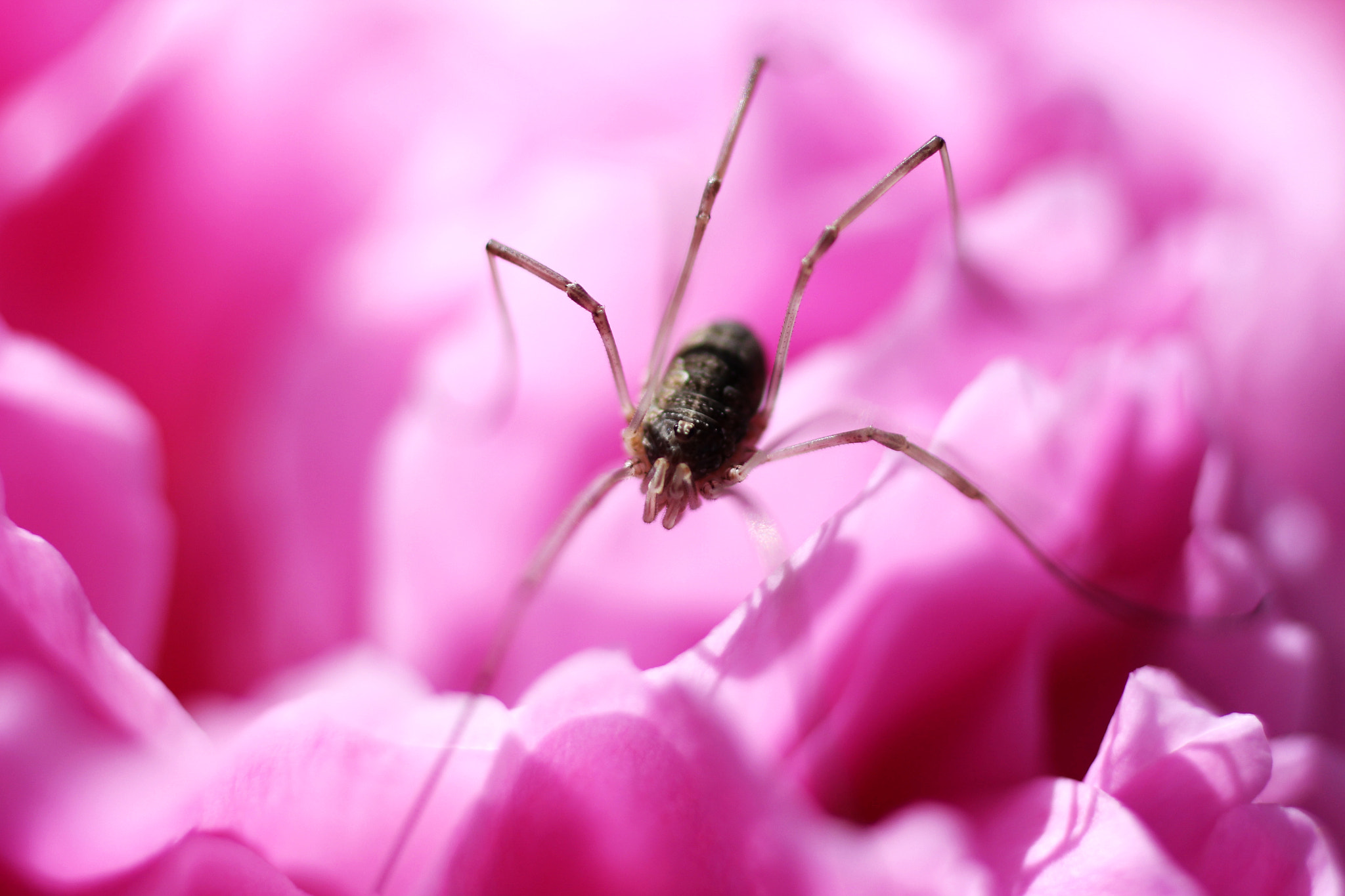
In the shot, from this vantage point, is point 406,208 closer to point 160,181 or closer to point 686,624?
point 160,181

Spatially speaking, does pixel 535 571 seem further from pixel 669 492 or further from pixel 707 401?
pixel 707 401

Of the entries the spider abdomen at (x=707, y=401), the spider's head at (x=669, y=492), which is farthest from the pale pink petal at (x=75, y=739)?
the spider abdomen at (x=707, y=401)

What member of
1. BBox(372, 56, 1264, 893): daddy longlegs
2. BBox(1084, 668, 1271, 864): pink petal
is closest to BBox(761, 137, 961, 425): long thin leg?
BBox(372, 56, 1264, 893): daddy longlegs

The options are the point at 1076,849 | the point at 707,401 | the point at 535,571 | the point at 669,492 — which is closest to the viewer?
the point at 1076,849

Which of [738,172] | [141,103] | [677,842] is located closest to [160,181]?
[141,103]

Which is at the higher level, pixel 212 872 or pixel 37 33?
pixel 37 33

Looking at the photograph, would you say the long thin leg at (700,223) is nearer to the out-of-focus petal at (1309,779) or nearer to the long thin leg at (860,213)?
the long thin leg at (860,213)

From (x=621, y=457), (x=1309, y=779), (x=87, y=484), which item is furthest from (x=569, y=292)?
(x=1309, y=779)
